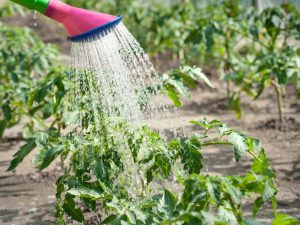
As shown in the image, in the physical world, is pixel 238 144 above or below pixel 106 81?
below

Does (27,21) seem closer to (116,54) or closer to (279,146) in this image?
(279,146)

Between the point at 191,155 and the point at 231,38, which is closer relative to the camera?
the point at 191,155

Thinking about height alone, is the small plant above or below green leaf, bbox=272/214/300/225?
above

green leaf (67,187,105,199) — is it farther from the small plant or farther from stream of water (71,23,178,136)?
stream of water (71,23,178,136)

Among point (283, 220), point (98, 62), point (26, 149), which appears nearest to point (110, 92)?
point (98, 62)

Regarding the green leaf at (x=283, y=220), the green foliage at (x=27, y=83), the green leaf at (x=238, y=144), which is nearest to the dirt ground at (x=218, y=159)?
the green foliage at (x=27, y=83)

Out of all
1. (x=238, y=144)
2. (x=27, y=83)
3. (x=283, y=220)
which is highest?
(x=27, y=83)

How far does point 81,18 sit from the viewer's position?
9.16ft

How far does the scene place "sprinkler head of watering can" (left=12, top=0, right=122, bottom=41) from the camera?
2.75 meters

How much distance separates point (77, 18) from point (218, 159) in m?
1.89

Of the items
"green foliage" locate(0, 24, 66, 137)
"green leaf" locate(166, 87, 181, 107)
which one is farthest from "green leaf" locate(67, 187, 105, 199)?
"green foliage" locate(0, 24, 66, 137)

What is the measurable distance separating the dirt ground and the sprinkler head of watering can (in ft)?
3.67

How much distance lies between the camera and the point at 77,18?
9.20ft

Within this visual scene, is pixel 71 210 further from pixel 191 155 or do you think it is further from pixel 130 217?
pixel 191 155
